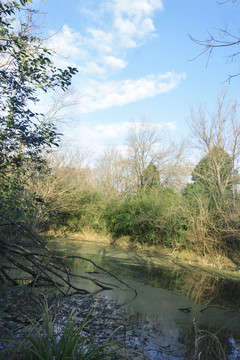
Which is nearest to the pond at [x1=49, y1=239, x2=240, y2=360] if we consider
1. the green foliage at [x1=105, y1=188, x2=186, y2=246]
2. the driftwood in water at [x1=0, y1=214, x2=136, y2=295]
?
the driftwood in water at [x1=0, y1=214, x2=136, y2=295]

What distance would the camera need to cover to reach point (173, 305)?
5.60 m

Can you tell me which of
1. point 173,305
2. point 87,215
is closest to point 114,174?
point 87,215

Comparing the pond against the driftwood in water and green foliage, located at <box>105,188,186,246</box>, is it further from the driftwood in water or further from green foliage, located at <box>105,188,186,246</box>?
green foliage, located at <box>105,188,186,246</box>

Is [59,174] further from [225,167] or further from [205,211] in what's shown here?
[225,167]

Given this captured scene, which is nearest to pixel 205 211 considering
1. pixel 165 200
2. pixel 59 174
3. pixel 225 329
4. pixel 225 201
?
pixel 225 201

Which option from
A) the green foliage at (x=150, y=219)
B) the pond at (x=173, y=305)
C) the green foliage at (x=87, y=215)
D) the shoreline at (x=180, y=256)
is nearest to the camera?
the pond at (x=173, y=305)

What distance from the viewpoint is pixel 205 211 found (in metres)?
12.1

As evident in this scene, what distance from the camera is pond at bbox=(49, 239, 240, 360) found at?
149 inches

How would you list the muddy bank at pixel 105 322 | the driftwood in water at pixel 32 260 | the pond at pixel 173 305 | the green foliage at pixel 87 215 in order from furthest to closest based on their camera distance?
1. the green foliage at pixel 87 215
2. the driftwood in water at pixel 32 260
3. the pond at pixel 173 305
4. the muddy bank at pixel 105 322

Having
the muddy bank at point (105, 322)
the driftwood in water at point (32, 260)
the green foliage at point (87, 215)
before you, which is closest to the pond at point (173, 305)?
the muddy bank at point (105, 322)

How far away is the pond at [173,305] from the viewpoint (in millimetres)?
3780

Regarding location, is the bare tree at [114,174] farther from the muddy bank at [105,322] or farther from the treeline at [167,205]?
the muddy bank at [105,322]

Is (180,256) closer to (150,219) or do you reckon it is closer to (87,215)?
(150,219)

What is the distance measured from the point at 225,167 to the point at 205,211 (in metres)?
4.88
